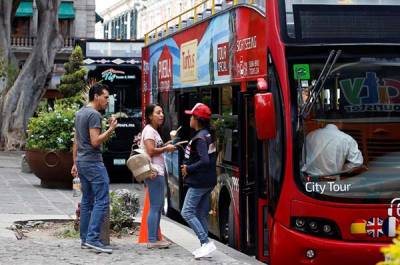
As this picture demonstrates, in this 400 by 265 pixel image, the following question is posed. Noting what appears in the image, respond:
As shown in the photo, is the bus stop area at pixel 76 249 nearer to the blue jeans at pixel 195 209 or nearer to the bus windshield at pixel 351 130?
the blue jeans at pixel 195 209

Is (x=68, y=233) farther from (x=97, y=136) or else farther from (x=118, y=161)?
(x=118, y=161)

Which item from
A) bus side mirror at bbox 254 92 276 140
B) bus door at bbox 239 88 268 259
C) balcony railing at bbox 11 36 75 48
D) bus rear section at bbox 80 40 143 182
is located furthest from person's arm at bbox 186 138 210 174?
balcony railing at bbox 11 36 75 48

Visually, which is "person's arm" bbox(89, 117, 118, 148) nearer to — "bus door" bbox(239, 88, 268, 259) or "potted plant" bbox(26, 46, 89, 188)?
"bus door" bbox(239, 88, 268, 259)

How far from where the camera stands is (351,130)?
309 inches

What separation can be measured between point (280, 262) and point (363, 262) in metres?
0.78

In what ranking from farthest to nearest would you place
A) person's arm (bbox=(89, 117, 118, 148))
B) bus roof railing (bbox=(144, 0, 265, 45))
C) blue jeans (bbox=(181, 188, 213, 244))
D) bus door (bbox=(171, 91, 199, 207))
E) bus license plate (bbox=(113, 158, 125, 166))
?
bus license plate (bbox=(113, 158, 125, 166)) → bus door (bbox=(171, 91, 199, 207)) → bus roof railing (bbox=(144, 0, 265, 45)) → blue jeans (bbox=(181, 188, 213, 244)) → person's arm (bbox=(89, 117, 118, 148))

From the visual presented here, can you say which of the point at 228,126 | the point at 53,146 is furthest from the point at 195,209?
the point at 53,146

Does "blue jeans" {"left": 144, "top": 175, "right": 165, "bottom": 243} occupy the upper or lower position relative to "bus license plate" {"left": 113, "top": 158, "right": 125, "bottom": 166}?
upper

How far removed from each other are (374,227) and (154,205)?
273 centimetres

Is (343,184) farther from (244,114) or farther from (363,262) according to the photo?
(244,114)

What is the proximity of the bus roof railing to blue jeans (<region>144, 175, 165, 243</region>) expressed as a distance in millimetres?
2314

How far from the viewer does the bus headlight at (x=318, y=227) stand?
772cm

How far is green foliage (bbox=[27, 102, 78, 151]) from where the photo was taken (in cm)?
1772

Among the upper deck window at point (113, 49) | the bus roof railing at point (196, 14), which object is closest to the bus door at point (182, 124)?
the bus roof railing at point (196, 14)
